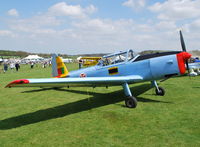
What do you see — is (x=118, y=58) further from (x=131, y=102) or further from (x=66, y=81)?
(x=66, y=81)

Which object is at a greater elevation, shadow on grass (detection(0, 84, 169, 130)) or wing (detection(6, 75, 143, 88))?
wing (detection(6, 75, 143, 88))

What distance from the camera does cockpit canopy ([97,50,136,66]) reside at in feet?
25.4

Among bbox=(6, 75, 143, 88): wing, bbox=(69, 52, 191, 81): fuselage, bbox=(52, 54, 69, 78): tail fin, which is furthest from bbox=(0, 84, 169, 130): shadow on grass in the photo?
bbox=(52, 54, 69, 78): tail fin

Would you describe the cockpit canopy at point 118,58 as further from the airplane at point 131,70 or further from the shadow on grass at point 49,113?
the shadow on grass at point 49,113

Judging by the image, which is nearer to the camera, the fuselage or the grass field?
the grass field

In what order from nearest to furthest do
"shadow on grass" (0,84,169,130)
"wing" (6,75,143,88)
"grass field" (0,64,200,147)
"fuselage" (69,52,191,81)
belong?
"grass field" (0,64,200,147), "wing" (6,75,143,88), "shadow on grass" (0,84,169,130), "fuselage" (69,52,191,81)

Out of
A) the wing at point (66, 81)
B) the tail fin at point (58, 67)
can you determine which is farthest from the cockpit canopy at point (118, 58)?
the tail fin at point (58, 67)

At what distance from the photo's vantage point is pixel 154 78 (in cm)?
709

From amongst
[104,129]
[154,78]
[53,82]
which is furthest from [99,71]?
[104,129]

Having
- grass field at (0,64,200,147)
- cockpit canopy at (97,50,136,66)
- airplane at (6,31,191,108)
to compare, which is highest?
cockpit canopy at (97,50,136,66)

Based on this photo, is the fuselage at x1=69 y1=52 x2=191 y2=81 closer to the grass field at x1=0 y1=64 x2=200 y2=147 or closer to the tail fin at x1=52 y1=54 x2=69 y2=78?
the grass field at x1=0 y1=64 x2=200 y2=147

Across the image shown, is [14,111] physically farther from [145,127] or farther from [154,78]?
[154,78]

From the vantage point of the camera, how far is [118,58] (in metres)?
7.98

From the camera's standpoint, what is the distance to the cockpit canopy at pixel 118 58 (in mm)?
7734
